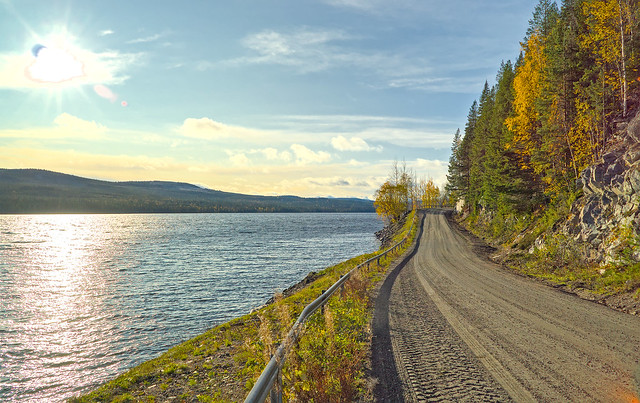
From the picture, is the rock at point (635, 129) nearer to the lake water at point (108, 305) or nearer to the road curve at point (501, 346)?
the road curve at point (501, 346)

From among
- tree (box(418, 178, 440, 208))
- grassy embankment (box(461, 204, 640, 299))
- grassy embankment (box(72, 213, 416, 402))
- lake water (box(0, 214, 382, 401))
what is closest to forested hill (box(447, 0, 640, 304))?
grassy embankment (box(461, 204, 640, 299))

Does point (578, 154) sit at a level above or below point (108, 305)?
above

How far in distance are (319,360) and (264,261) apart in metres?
38.5

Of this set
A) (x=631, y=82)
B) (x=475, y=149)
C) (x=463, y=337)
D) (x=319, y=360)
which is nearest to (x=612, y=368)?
(x=463, y=337)

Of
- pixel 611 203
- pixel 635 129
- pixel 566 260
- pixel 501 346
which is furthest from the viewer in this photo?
pixel 566 260

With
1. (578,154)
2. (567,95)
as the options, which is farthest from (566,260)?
(567,95)

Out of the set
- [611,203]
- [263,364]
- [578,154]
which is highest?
[578,154]

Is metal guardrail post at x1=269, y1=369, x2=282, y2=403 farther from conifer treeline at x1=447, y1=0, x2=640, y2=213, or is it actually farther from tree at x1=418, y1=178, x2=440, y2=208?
tree at x1=418, y1=178, x2=440, y2=208

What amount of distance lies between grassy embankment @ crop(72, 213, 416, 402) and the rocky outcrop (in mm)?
13074

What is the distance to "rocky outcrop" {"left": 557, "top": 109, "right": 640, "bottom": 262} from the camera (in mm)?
16594

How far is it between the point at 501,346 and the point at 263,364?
5.97 meters

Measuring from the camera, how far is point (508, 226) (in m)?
35.6

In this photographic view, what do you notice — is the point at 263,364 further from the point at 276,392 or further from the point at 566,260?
the point at 566,260

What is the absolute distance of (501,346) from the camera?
28.2 ft
